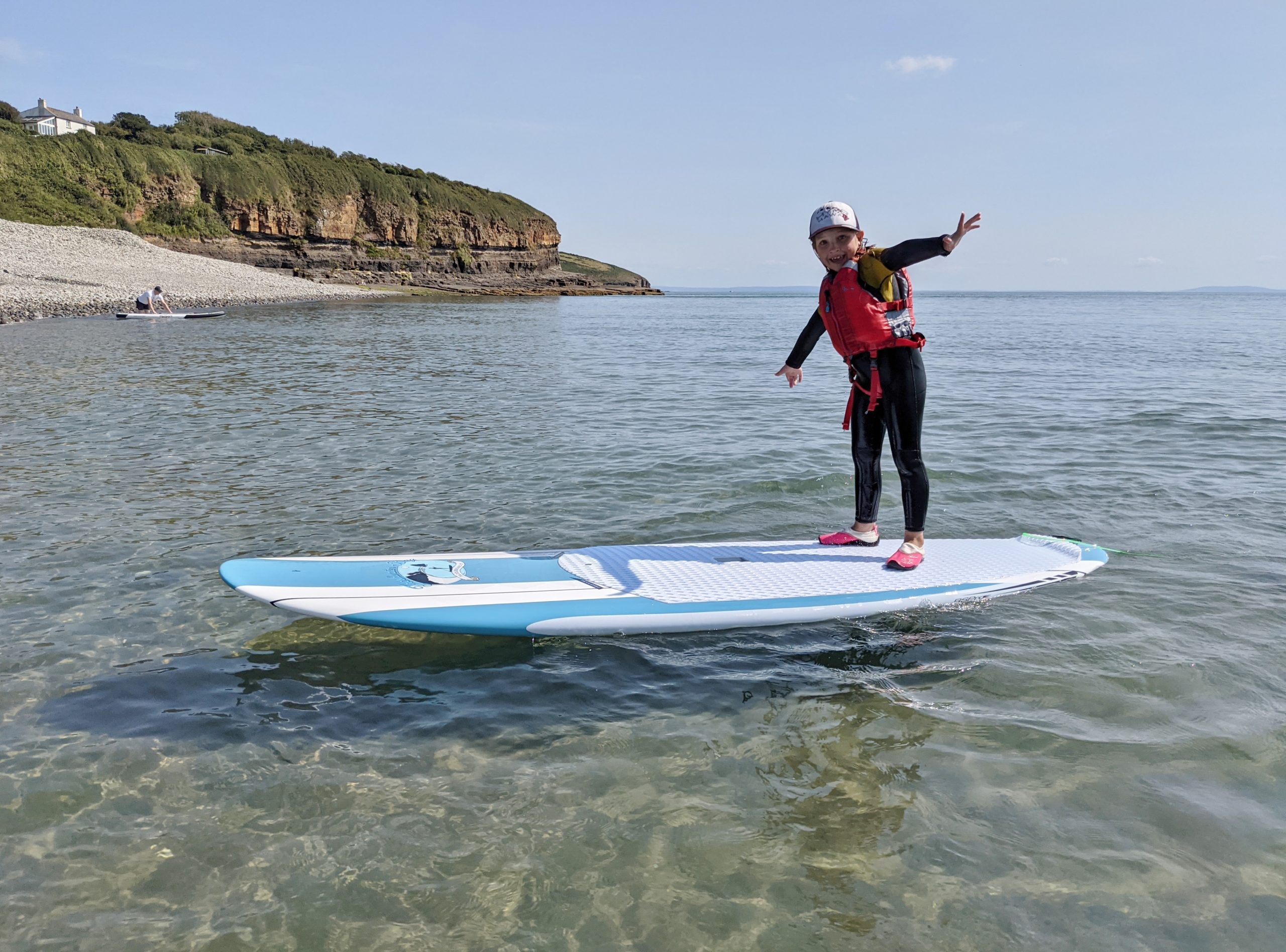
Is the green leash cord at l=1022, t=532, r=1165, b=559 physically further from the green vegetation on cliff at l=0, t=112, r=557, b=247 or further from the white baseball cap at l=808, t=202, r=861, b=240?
the green vegetation on cliff at l=0, t=112, r=557, b=247

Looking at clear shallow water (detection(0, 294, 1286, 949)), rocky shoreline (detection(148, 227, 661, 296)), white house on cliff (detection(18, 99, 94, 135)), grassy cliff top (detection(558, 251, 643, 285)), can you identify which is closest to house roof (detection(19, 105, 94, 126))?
white house on cliff (detection(18, 99, 94, 135))

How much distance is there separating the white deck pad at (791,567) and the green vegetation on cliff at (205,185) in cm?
5781

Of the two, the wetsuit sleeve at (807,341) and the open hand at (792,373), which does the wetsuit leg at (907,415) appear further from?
the open hand at (792,373)

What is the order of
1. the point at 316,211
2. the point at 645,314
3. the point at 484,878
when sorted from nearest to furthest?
1. the point at 484,878
2. the point at 645,314
3. the point at 316,211

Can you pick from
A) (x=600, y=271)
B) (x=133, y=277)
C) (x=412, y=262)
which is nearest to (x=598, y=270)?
(x=600, y=271)

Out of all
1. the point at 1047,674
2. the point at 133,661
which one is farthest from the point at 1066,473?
the point at 133,661

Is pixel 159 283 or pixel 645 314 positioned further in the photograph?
pixel 645 314

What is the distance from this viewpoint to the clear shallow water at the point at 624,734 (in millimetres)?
2887

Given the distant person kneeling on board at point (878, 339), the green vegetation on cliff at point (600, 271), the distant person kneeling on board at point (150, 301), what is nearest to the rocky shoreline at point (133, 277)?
the distant person kneeling on board at point (150, 301)

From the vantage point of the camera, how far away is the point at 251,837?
10.5ft

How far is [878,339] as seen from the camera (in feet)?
17.1

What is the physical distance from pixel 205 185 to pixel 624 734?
72.0 meters

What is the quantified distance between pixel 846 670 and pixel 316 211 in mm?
74040

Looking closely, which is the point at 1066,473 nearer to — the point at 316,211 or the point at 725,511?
the point at 725,511
